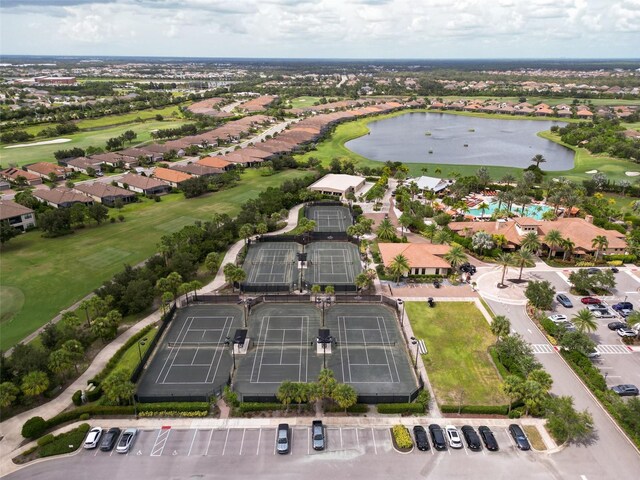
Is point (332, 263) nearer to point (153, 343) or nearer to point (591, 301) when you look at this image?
point (153, 343)

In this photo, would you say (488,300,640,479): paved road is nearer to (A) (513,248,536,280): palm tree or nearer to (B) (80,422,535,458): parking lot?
(B) (80,422,535,458): parking lot

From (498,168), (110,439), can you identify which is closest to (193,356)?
(110,439)

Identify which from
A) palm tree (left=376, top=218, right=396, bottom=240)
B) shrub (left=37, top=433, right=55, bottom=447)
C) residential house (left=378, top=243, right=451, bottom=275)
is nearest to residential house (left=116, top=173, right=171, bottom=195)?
palm tree (left=376, top=218, right=396, bottom=240)

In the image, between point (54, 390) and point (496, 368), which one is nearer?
point (54, 390)

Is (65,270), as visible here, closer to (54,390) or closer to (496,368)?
(54,390)

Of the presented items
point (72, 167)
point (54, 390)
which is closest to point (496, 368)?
point (54, 390)

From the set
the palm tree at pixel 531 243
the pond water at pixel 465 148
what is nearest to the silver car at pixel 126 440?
the palm tree at pixel 531 243
